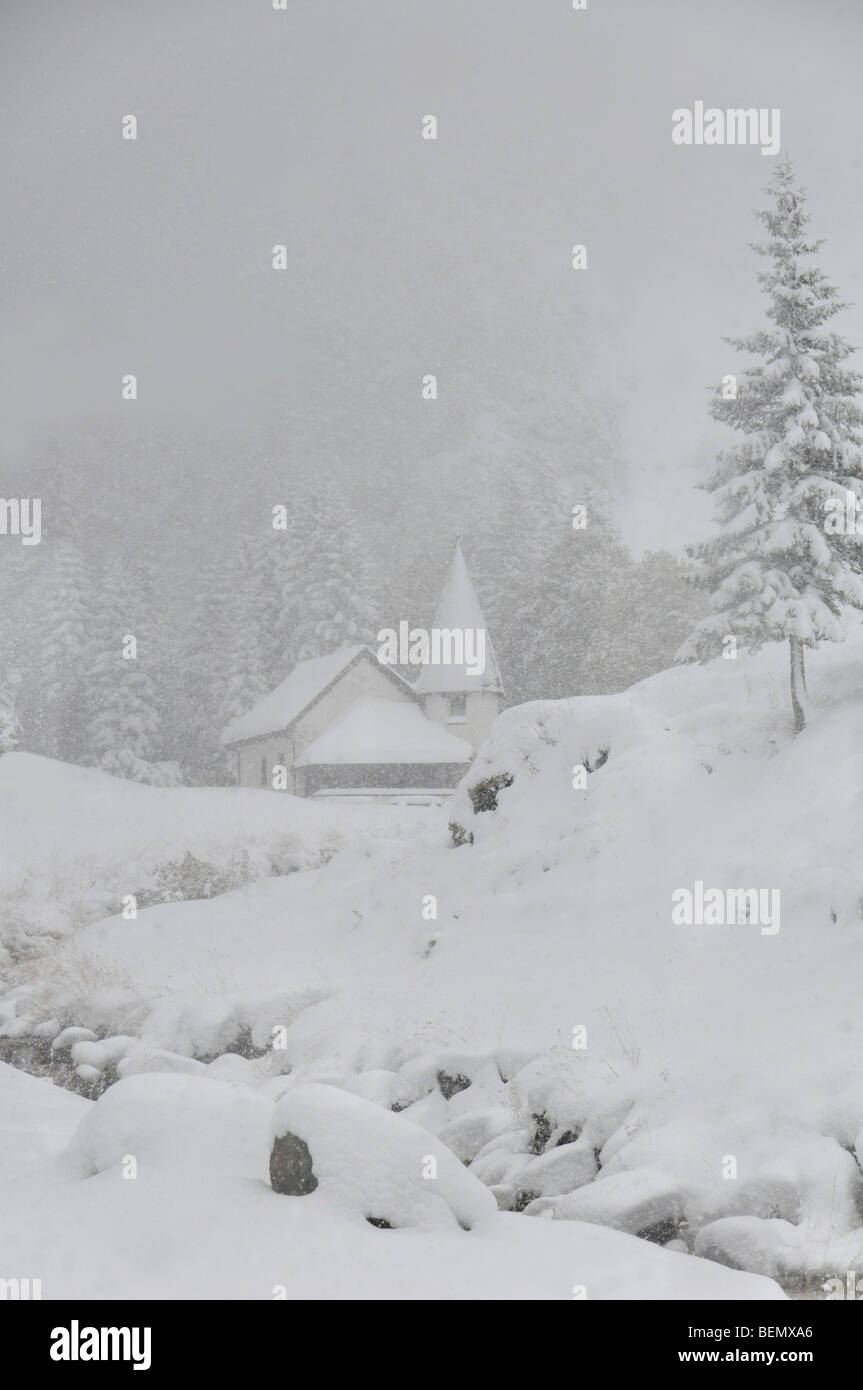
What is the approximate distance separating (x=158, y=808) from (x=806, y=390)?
2345 cm

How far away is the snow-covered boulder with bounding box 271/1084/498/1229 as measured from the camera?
7.34 m

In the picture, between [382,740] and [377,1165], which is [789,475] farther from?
[382,740]

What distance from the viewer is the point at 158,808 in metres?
34.7

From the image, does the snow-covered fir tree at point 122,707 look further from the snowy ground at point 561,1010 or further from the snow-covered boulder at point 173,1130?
the snow-covered boulder at point 173,1130

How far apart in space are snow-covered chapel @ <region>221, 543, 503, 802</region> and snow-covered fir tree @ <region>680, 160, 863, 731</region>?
86.8ft

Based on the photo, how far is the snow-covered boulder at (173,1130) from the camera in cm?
787

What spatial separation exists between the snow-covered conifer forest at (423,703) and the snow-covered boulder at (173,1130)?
4 centimetres

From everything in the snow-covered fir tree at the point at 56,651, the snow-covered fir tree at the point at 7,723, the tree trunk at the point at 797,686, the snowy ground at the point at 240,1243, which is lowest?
the snowy ground at the point at 240,1243

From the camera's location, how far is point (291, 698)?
1944 inches

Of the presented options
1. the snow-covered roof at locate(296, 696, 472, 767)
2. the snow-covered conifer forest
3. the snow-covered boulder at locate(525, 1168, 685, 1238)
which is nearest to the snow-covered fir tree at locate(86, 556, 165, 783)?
the snow-covered conifer forest

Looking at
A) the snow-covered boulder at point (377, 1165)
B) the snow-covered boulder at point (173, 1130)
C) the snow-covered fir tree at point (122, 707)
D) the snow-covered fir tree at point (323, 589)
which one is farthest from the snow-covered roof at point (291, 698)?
the snow-covered boulder at point (377, 1165)

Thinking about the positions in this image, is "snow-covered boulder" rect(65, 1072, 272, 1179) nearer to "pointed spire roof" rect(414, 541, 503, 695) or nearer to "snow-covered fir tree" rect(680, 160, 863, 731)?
"snow-covered fir tree" rect(680, 160, 863, 731)

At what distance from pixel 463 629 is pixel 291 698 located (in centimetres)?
848

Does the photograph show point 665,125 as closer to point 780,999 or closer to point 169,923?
point 169,923
